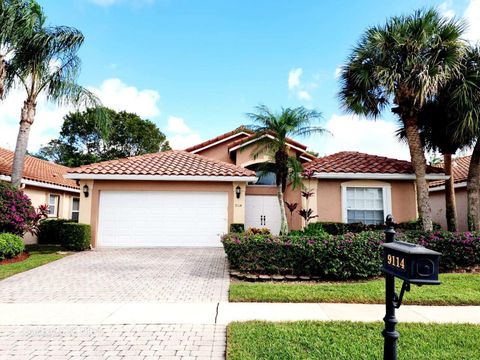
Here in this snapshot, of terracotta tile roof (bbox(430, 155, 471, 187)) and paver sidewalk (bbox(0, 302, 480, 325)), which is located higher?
terracotta tile roof (bbox(430, 155, 471, 187))

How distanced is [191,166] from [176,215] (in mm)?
2519

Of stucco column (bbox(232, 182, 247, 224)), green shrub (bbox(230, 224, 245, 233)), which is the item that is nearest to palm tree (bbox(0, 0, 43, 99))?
stucco column (bbox(232, 182, 247, 224))

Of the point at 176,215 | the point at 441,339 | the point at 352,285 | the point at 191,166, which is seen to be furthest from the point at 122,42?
the point at 441,339

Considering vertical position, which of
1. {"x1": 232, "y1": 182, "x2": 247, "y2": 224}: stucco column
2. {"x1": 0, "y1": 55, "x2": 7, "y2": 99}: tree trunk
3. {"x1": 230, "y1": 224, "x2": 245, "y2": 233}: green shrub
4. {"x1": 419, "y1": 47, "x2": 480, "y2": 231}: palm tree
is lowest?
{"x1": 230, "y1": 224, "x2": 245, "y2": 233}: green shrub

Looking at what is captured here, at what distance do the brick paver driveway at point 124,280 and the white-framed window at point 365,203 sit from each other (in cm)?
628

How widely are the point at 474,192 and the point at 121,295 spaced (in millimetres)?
12922

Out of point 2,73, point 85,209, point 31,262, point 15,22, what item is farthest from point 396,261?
point 2,73

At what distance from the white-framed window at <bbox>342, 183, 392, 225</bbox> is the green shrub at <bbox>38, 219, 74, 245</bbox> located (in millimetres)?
14569

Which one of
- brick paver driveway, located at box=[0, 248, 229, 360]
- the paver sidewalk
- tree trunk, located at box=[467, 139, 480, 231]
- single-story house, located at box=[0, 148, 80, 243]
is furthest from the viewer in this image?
single-story house, located at box=[0, 148, 80, 243]

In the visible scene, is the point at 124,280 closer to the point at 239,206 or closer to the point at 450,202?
the point at 239,206

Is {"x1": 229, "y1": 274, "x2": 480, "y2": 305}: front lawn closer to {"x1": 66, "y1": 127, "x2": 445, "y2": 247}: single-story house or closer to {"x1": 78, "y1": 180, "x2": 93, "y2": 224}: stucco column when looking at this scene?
{"x1": 66, "y1": 127, "x2": 445, "y2": 247}: single-story house

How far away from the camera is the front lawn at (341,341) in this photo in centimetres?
358

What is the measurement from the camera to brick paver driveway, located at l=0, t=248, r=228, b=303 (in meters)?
6.21

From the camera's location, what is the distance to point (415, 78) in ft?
32.3
